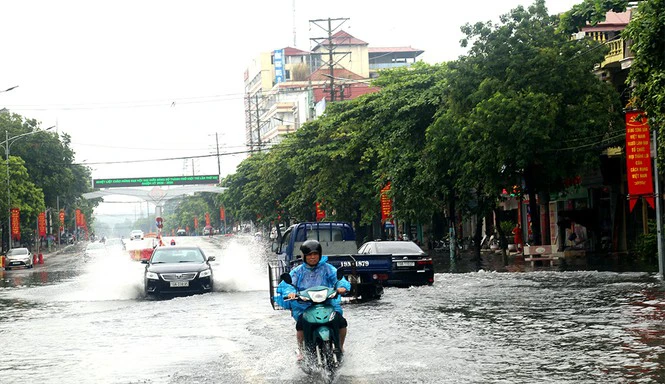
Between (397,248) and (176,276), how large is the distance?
5.93 metres

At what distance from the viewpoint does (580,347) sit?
516 inches

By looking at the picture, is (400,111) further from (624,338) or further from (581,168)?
(624,338)

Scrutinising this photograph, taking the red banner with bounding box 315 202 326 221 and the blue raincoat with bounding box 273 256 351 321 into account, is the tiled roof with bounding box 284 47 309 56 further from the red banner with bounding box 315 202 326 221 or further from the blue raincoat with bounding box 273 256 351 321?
the blue raincoat with bounding box 273 256 351 321

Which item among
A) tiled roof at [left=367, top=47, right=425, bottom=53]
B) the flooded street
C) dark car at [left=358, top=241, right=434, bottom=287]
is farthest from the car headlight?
tiled roof at [left=367, top=47, right=425, bottom=53]

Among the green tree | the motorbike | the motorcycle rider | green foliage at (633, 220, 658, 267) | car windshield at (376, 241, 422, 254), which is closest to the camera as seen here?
the motorbike

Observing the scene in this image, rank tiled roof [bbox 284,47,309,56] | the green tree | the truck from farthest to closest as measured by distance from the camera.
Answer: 1. tiled roof [bbox 284,47,309,56]
2. the green tree
3. the truck

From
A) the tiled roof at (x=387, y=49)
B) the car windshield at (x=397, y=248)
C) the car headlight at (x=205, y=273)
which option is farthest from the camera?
the tiled roof at (x=387, y=49)

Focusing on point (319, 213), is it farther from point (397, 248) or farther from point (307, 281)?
point (307, 281)

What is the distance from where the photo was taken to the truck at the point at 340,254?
75.0 ft

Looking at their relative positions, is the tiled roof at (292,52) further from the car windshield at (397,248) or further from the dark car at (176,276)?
the dark car at (176,276)

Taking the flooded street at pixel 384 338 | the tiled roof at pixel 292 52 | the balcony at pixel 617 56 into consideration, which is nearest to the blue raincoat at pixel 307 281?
the flooded street at pixel 384 338

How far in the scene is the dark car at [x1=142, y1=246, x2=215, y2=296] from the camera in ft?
85.0

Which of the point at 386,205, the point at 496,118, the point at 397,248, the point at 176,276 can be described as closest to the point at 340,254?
the point at 397,248

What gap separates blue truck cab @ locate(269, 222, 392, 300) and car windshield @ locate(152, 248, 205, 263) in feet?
7.71
